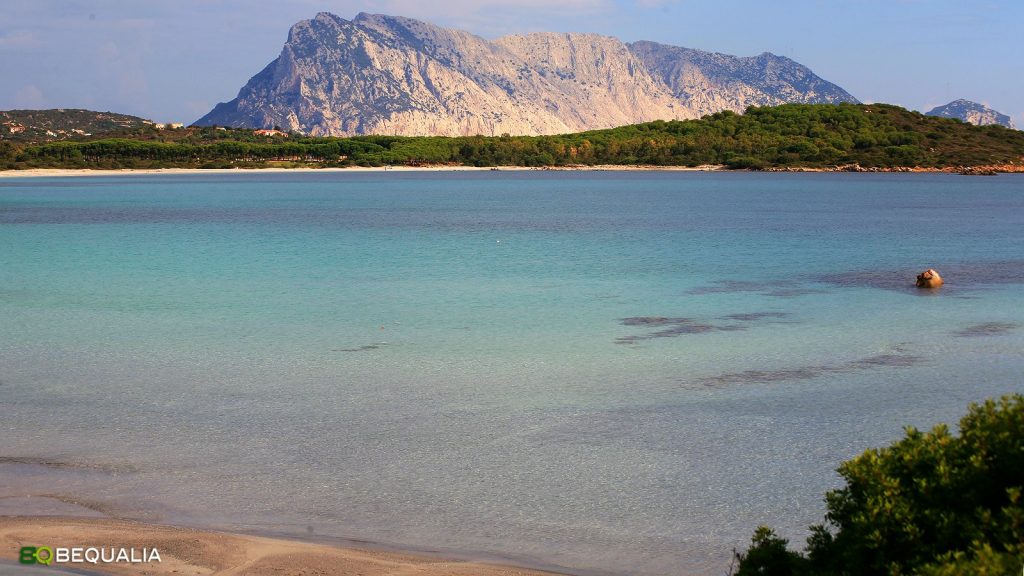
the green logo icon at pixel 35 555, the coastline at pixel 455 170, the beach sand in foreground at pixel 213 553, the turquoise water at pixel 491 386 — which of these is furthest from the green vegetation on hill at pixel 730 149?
the green logo icon at pixel 35 555

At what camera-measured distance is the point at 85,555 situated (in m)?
7.97

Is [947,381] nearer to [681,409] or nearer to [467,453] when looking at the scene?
[681,409]

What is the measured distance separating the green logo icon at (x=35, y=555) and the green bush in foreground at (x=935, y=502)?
19.1 feet

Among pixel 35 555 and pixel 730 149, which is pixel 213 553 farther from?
pixel 730 149

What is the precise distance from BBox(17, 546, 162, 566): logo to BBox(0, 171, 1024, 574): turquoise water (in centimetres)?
106

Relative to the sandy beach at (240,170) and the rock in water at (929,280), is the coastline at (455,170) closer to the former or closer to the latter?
the sandy beach at (240,170)

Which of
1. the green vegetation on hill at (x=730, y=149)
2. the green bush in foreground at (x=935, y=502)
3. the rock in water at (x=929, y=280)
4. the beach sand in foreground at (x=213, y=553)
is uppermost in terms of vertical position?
the green vegetation on hill at (x=730, y=149)

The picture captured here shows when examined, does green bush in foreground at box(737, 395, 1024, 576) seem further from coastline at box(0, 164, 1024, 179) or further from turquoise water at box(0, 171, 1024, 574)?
coastline at box(0, 164, 1024, 179)

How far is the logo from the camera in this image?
783 cm

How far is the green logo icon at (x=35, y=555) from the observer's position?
778 cm

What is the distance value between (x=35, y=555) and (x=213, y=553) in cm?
138

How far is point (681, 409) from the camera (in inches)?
530

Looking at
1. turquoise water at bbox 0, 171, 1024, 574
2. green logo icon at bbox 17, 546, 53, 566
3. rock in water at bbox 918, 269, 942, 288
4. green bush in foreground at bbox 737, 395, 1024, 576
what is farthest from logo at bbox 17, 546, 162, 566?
rock in water at bbox 918, 269, 942, 288

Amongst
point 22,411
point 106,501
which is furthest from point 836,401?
point 22,411
